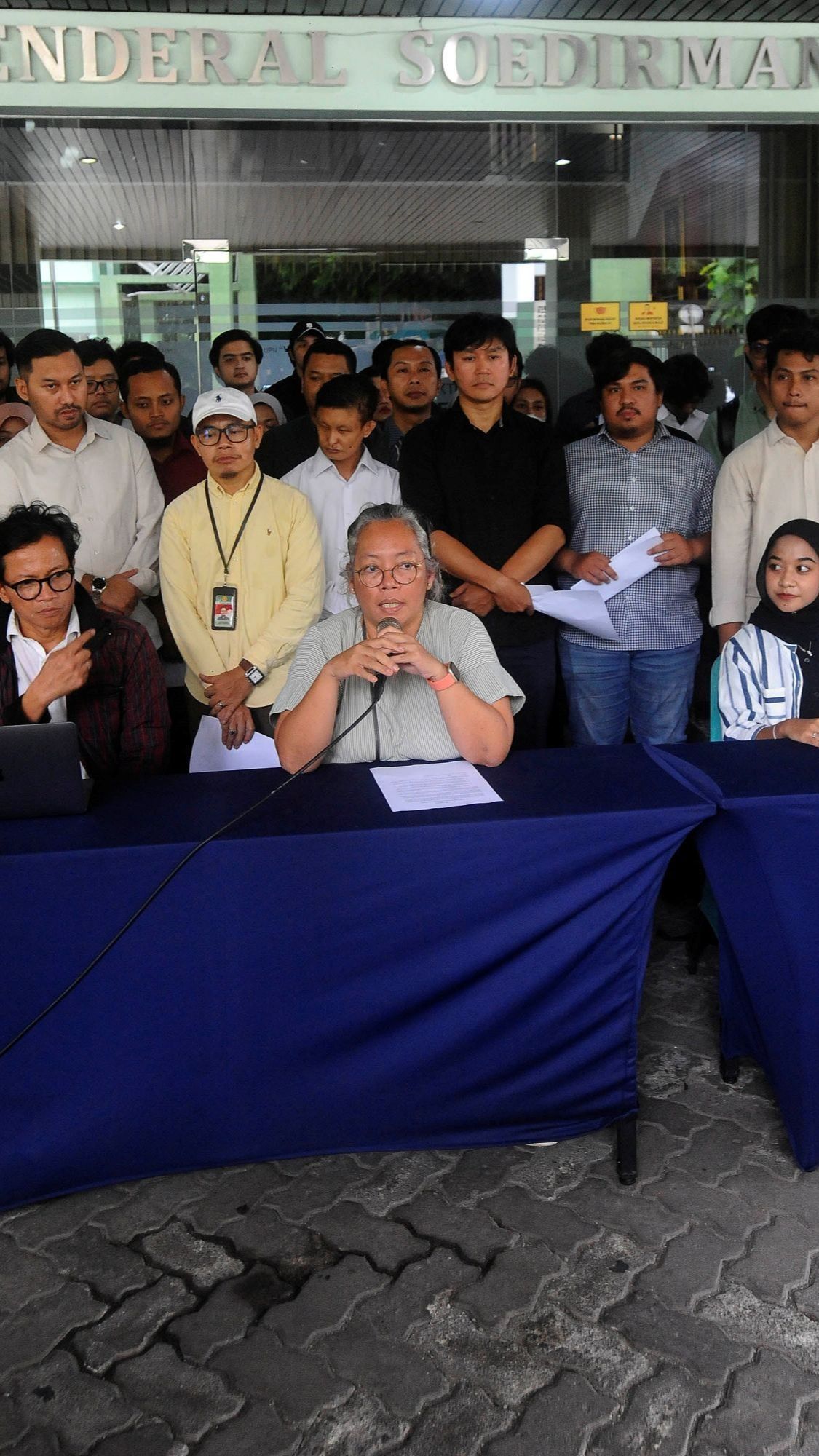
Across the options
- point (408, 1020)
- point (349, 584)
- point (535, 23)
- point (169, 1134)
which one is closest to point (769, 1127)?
point (408, 1020)

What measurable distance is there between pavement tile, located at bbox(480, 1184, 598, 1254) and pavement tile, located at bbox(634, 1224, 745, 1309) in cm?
14

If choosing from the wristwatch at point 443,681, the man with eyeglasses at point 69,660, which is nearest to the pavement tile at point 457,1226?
the wristwatch at point 443,681

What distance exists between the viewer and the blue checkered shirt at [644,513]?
3.69 metres

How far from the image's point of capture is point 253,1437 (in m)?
1.78

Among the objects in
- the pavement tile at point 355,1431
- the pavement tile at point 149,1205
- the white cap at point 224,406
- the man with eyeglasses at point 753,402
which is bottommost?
the pavement tile at point 355,1431

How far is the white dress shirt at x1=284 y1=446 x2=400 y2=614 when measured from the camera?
12.4 feet

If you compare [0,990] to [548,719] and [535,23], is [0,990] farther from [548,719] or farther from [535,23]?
[535,23]

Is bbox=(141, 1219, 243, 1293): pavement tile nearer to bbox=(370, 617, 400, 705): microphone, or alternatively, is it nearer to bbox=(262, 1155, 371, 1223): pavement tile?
bbox=(262, 1155, 371, 1223): pavement tile

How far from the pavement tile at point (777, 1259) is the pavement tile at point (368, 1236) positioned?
1.82 feet

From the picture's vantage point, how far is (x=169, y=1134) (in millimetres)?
2240

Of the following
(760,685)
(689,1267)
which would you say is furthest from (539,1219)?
(760,685)

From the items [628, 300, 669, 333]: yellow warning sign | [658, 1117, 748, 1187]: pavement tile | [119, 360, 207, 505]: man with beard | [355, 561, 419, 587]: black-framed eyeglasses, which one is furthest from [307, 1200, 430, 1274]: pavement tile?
[628, 300, 669, 333]: yellow warning sign

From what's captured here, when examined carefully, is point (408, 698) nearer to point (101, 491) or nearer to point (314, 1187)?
point (314, 1187)

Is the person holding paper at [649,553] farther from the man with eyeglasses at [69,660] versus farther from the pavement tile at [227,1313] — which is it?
the pavement tile at [227,1313]
